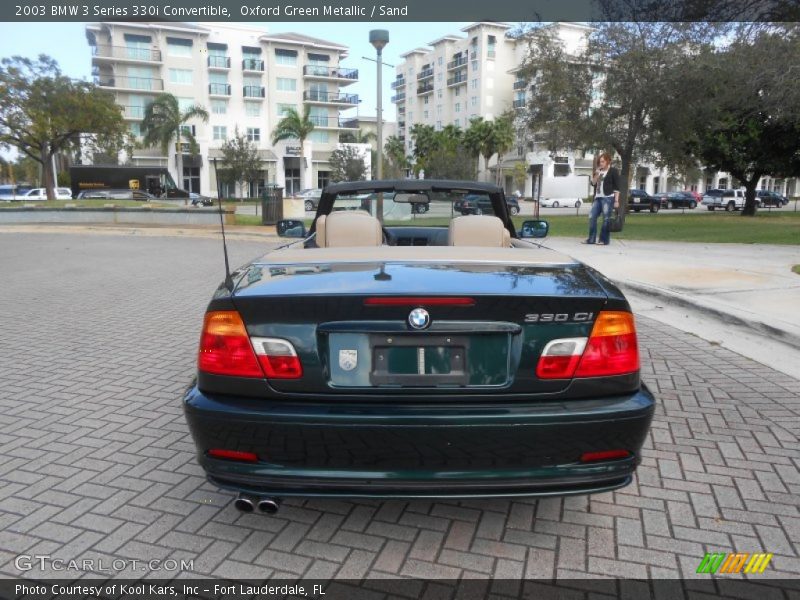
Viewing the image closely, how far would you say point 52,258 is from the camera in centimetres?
1423

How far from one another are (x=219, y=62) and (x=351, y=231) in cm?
6826

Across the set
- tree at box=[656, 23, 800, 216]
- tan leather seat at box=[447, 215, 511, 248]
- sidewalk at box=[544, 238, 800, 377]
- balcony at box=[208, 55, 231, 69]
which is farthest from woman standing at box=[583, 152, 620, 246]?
balcony at box=[208, 55, 231, 69]

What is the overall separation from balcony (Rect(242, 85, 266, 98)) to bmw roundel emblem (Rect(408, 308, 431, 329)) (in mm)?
69464

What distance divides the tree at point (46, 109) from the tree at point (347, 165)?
2579 centimetres

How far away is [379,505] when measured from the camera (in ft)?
10.4

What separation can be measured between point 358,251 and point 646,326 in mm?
4876

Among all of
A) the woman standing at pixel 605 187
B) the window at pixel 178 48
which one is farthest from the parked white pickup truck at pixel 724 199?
the window at pixel 178 48

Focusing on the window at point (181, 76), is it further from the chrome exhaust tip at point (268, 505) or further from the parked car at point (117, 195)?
the chrome exhaust tip at point (268, 505)

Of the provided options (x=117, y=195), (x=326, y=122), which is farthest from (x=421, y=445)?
(x=326, y=122)

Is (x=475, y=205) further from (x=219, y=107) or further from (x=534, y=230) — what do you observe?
(x=219, y=107)

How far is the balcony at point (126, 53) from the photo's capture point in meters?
63.7

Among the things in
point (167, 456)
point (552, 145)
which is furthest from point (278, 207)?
point (167, 456)

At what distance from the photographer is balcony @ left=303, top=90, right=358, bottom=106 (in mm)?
69875

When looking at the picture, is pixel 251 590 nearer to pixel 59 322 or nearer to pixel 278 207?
pixel 59 322
